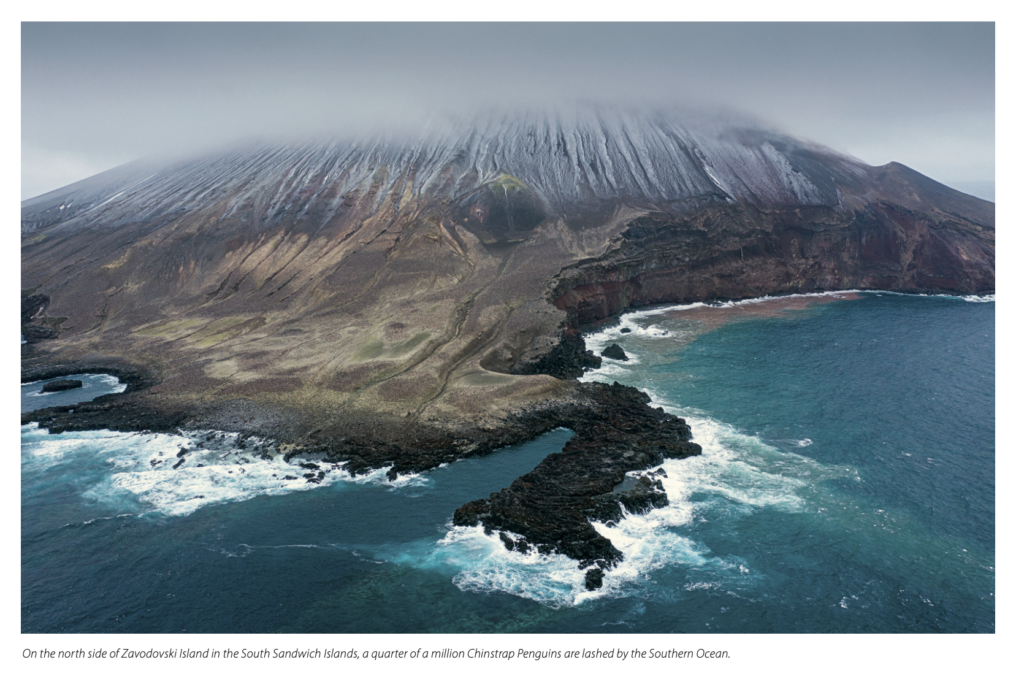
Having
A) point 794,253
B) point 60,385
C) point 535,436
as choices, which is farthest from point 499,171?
point 60,385

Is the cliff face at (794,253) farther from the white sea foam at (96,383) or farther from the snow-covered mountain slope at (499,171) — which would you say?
the white sea foam at (96,383)

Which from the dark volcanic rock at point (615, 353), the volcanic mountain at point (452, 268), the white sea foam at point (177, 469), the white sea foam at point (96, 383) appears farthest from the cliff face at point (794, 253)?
the white sea foam at point (96, 383)

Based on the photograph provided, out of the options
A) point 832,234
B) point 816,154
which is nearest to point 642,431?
point 832,234

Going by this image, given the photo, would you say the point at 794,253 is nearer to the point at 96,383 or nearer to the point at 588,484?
the point at 588,484

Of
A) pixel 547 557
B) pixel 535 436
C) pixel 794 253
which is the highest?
pixel 794 253

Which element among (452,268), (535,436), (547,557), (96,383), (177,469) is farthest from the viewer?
(452,268)

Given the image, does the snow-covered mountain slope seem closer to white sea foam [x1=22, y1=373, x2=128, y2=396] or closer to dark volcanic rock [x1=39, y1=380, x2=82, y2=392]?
white sea foam [x1=22, y1=373, x2=128, y2=396]

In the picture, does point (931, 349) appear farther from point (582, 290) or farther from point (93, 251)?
point (93, 251)
